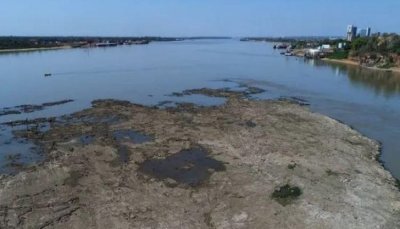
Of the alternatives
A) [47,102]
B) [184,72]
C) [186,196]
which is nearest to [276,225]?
[186,196]

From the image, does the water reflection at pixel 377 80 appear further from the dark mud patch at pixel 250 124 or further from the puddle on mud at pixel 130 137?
the puddle on mud at pixel 130 137

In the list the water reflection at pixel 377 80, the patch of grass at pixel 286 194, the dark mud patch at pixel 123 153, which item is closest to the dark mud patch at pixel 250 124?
the dark mud patch at pixel 123 153

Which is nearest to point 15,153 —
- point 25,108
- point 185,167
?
point 185,167

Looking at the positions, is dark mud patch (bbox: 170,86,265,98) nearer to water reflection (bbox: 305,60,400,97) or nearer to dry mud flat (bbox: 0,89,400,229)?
dry mud flat (bbox: 0,89,400,229)

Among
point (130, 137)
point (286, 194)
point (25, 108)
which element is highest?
point (286, 194)

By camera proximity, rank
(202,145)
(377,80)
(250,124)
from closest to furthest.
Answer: (202,145) → (250,124) → (377,80)

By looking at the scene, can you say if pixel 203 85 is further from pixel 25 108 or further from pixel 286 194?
pixel 286 194

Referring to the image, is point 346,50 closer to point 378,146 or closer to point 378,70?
point 378,70

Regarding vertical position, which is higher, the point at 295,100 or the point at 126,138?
the point at 126,138
